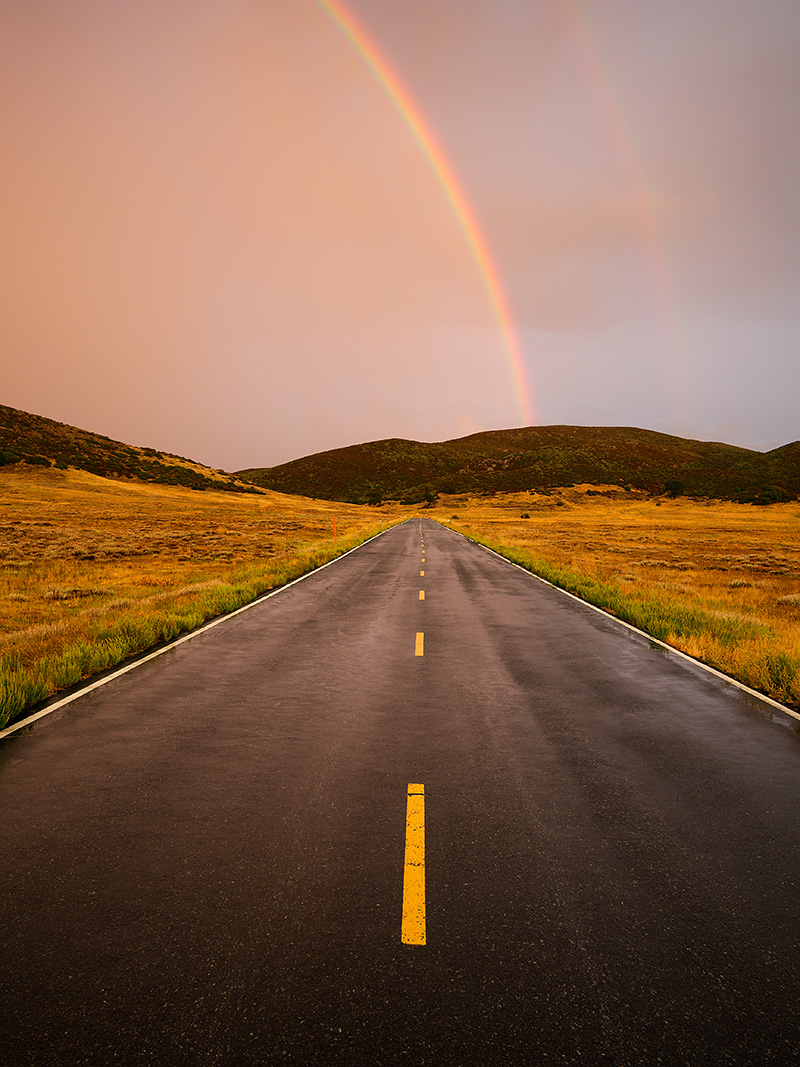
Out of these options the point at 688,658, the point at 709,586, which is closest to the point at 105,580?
the point at 688,658

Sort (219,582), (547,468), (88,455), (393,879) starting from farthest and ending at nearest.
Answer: (547,468) → (88,455) → (219,582) → (393,879)

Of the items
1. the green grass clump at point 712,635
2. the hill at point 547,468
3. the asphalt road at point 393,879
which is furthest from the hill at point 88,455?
the asphalt road at point 393,879

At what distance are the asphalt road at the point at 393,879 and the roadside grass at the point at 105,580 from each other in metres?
1.70

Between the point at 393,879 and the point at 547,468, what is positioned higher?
the point at 547,468

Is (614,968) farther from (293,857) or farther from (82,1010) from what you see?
(82,1010)

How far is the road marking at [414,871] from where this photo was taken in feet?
10.6

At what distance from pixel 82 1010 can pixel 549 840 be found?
123 inches

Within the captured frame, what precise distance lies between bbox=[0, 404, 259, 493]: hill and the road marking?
8573cm

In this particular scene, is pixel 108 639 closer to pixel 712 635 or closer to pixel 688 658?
pixel 688 658

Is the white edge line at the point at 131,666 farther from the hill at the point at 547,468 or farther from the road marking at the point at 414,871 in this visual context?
the hill at the point at 547,468

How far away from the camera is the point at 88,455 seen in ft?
298

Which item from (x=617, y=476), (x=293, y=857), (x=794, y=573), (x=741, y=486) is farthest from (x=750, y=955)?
(x=617, y=476)

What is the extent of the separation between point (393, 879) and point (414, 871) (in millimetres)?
160

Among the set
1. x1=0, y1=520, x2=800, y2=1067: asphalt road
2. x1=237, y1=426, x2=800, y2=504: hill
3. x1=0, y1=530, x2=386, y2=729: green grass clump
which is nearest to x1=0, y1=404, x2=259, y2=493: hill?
x1=237, y1=426, x2=800, y2=504: hill
